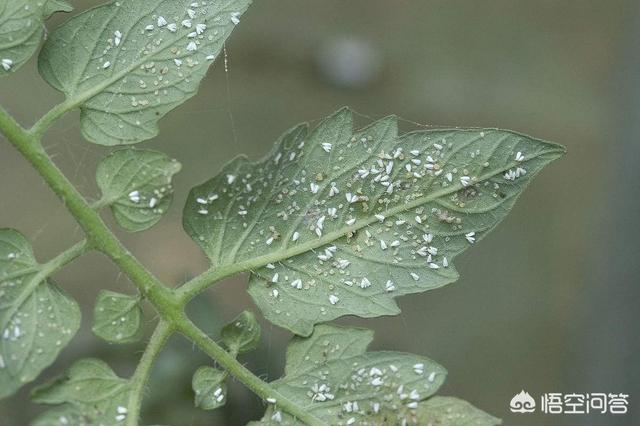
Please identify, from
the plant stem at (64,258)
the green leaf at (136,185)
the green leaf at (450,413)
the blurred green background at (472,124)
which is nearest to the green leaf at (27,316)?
the plant stem at (64,258)

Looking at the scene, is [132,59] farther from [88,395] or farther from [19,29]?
[88,395]

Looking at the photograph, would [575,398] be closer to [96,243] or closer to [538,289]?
[538,289]

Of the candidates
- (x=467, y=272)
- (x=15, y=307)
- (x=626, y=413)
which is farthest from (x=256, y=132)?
(x=15, y=307)

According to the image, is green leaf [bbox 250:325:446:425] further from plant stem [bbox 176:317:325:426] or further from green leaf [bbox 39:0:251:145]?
green leaf [bbox 39:0:251:145]

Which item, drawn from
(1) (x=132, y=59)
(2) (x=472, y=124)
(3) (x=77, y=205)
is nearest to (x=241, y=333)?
(3) (x=77, y=205)

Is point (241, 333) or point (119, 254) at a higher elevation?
point (119, 254)

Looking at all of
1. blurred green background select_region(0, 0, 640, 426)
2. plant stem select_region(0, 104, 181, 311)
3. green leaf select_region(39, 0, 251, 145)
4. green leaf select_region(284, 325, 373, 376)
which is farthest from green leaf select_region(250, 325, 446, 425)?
blurred green background select_region(0, 0, 640, 426)
